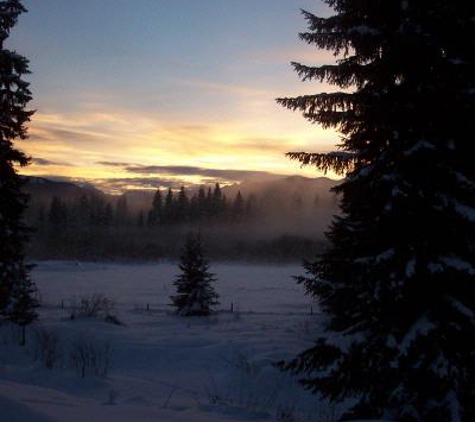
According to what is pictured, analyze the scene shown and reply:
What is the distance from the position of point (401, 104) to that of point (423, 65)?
28.2 inches

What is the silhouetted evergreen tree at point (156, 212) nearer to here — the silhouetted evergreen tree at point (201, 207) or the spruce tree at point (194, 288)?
the silhouetted evergreen tree at point (201, 207)

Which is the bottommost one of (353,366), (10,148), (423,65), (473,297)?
(353,366)

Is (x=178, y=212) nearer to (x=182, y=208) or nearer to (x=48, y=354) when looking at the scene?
(x=182, y=208)

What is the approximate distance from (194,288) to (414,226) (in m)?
26.8

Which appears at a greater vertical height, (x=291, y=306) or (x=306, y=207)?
(x=306, y=207)

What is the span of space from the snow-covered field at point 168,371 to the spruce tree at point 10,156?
273 centimetres

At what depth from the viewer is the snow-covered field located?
575 cm

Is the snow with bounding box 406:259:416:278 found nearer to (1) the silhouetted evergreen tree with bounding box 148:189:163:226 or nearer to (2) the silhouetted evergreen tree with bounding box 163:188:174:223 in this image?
(2) the silhouetted evergreen tree with bounding box 163:188:174:223

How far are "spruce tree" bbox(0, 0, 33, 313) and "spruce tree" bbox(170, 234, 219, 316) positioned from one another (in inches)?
587

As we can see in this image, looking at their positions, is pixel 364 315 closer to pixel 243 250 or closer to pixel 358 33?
pixel 358 33

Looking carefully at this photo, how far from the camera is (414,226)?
718 centimetres

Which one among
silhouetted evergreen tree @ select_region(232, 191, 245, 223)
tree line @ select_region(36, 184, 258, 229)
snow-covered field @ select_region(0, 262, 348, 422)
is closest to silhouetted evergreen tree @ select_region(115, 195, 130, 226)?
tree line @ select_region(36, 184, 258, 229)

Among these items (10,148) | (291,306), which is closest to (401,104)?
(10,148)

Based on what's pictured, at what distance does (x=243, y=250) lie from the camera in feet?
338
